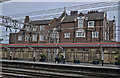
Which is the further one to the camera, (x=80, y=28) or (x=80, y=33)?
(x=80, y=28)

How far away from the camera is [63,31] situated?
1230 inches

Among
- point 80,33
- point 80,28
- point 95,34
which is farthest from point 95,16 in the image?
point 80,33

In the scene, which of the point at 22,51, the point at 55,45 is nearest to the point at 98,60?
the point at 55,45

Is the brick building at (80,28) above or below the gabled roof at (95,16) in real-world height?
below

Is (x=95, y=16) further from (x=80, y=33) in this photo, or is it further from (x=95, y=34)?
(x=80, y=33)

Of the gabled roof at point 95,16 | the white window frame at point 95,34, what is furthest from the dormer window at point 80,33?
the gabled roof at point 95,16

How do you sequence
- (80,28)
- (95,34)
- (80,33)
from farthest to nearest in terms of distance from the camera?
(80,28) → (80,33) → (95,34)

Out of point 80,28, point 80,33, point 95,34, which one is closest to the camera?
point 95,34

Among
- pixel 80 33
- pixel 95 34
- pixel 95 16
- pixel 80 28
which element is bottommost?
pixel 95 34

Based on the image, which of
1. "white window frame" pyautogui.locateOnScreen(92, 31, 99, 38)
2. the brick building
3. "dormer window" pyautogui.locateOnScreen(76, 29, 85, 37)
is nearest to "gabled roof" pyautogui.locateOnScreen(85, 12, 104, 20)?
the brick building

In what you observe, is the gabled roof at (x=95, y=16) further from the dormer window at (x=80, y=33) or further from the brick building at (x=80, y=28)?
the dormer window at (x=80, y=33)

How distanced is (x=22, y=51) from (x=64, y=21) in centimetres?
1051

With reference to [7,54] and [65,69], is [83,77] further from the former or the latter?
[7,54]

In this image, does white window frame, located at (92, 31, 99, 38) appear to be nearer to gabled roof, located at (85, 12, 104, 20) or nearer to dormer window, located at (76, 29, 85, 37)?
dormer window, located at (76, 29, 85, 37)
